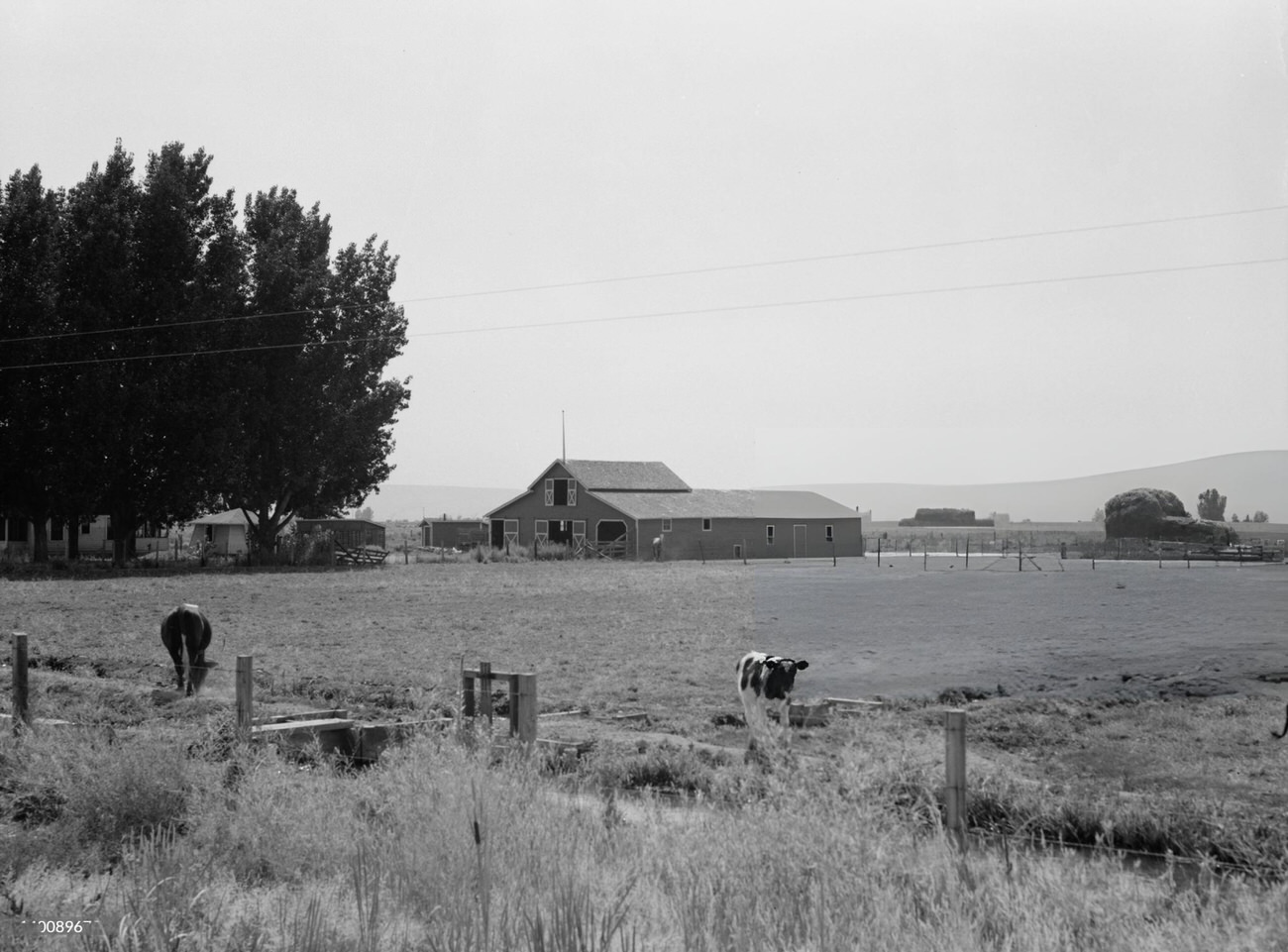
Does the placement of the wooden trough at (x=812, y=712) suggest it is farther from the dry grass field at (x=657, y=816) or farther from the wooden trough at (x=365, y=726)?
the wooden trough at (x=365, y=726)

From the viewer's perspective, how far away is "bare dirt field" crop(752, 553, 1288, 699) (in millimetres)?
17484

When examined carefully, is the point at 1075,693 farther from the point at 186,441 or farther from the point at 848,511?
the point at 848,511

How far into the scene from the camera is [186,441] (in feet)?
159

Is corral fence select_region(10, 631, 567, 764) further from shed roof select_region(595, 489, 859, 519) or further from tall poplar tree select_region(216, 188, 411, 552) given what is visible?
shed roof select_region(595, 489, 859, 519)

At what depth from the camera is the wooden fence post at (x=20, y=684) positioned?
37.8 feet

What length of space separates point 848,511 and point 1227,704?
2453 inches

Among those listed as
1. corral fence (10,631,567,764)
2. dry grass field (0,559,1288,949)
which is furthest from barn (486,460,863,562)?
corral fence (10,631,567,764)

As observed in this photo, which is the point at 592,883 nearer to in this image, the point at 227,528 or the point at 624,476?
the point at 624,476

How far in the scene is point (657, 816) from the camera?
7898mm

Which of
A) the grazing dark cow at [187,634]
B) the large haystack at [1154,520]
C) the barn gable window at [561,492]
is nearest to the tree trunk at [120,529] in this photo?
the barn gable window at [561,492]

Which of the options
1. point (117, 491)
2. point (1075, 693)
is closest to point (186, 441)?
point (117, 491)

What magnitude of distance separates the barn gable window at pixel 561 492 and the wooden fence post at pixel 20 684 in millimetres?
59834

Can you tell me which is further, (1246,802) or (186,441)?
(186,441)

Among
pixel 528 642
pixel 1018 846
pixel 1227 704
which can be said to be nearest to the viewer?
pixel 1018 846
